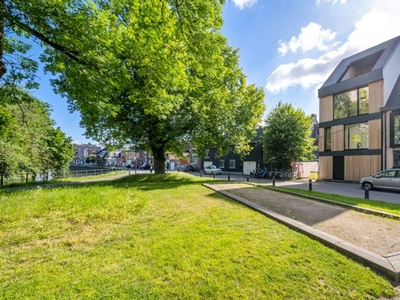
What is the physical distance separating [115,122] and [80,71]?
29.2 feet

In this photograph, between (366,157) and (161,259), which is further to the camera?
(366,157)

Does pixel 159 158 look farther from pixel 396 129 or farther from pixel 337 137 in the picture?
pixel 396 129

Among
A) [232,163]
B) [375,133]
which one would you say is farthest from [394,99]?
[232,163]

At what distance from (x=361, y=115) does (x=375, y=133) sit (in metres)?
2.01

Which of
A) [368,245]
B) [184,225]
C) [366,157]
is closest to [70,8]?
[184,225]

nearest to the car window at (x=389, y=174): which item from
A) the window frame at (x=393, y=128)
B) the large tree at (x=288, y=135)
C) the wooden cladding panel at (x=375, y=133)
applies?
the window frame at (x=393, y=128)

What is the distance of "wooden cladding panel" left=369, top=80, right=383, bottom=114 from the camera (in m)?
15.8

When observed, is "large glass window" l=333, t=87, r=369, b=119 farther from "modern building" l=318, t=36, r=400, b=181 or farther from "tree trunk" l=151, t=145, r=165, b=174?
"tree trunk" l=151, t=145, r=165, b=174

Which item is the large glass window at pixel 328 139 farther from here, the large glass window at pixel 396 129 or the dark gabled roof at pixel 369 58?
the large glass window at pixel 396 129

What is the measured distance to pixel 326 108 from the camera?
64.7 feet

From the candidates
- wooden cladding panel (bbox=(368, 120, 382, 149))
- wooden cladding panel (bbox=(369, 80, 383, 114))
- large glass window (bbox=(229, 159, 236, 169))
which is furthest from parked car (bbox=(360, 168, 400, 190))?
large glass window (bbox=(229, 159, 236, 169))

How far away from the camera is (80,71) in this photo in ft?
19.3

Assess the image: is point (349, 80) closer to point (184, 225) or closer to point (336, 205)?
point (336, 205)

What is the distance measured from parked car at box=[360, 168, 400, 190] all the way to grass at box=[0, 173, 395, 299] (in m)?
12.0
